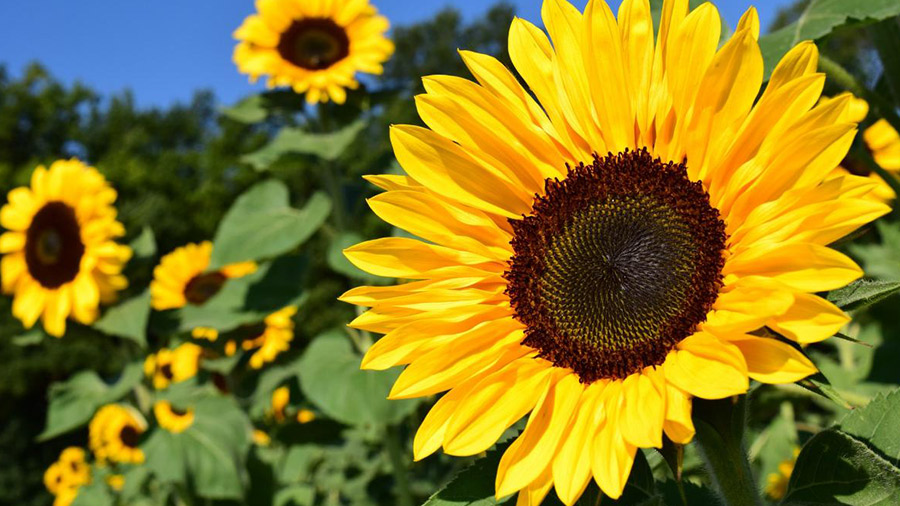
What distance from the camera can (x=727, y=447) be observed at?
37.6 inches

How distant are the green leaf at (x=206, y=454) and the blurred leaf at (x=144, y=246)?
2.42 ft

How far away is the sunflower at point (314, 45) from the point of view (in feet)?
10.9

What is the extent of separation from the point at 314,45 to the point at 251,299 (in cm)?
110

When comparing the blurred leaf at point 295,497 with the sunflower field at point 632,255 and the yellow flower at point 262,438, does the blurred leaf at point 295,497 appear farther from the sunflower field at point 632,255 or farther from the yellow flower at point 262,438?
the sunflower field at point 632,255

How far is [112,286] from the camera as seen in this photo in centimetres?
354

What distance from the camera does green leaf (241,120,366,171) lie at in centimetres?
315

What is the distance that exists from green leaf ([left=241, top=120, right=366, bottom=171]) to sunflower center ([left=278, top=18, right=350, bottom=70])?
0.30m

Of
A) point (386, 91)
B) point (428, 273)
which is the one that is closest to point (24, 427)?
point (386, 91)

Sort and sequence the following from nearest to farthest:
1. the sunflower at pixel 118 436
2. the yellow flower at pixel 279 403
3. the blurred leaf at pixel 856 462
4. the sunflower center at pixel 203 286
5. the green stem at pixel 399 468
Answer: the blurred leaf at pixel 856 462 < the green stem at pixel 399 468 < the sunflower center at pixel 203 286 < the yellow flower at pixel 279 403 < the sunflower at pixel 118 436

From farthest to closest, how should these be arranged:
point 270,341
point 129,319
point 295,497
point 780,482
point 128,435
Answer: point 128,435, point 270,341, point 295,497, point 129,319, point 780,482

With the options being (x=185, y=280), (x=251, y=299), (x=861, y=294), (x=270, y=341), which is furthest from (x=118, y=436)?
(x=861, y=294)

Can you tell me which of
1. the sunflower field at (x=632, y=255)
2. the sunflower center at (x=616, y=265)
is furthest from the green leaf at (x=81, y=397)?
the sunflower center at (x=616, y=265)

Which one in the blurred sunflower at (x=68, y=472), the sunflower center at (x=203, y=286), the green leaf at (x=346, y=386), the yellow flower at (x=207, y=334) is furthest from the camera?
the blurred sunflower at (x=68, y=472)

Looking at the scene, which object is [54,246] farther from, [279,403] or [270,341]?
[279,403]
